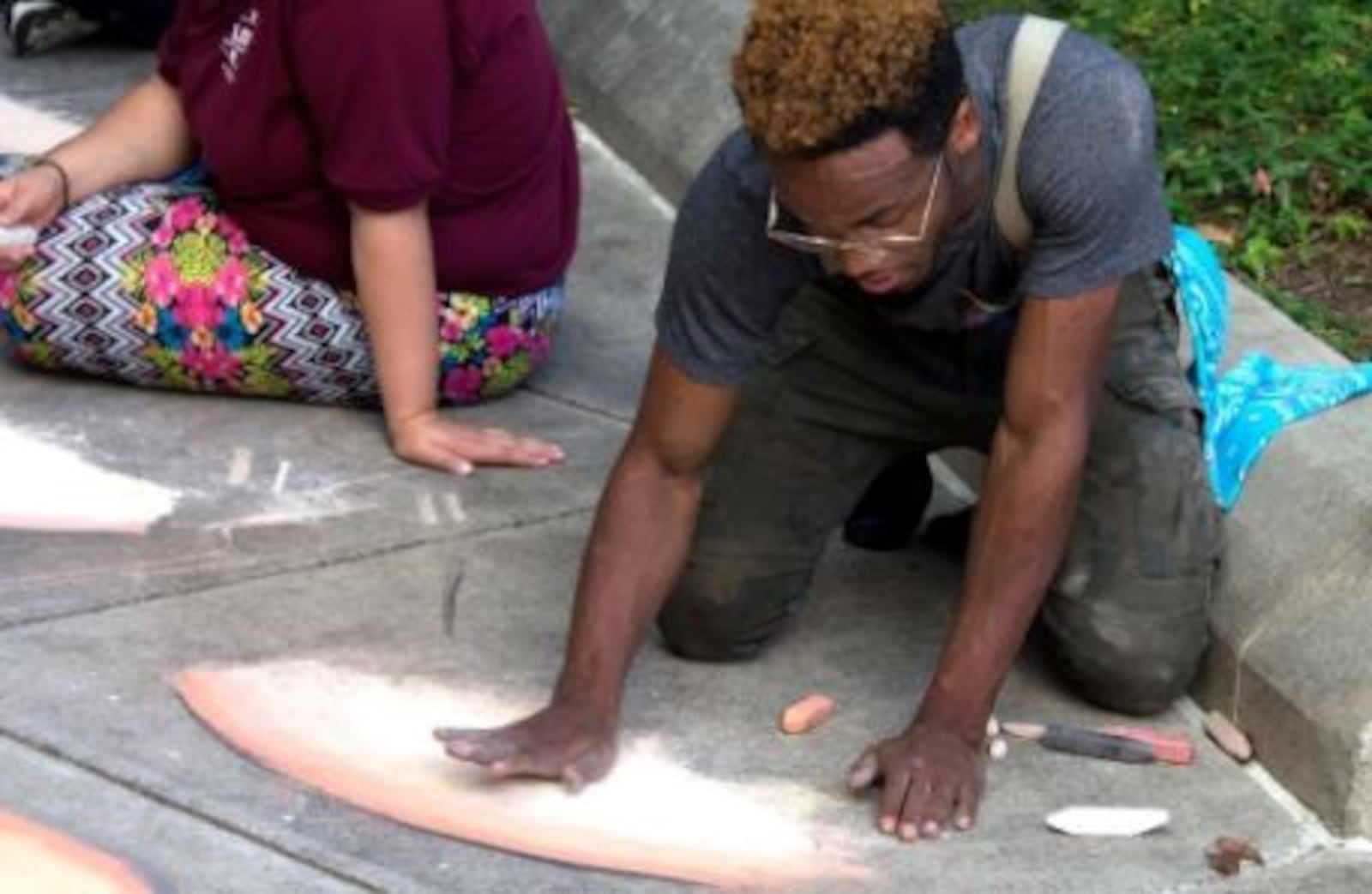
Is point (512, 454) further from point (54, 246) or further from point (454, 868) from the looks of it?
point (454, 868)

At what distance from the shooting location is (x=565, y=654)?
12.2 ft

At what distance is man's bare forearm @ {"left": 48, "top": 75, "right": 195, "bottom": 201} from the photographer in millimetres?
4852

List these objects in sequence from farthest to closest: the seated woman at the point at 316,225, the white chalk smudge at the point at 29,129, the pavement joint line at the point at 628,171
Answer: the white chalk smudge at the point at 29,129 < the pavement joint line at the point at 628,171 < the seated woman at the point at 316,225

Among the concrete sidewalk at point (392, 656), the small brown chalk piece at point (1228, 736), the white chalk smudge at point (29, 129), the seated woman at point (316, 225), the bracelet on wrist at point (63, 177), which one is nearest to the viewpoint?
the concrete sidewalk at point (392, 656)

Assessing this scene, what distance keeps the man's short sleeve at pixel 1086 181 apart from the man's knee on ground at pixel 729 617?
724mm

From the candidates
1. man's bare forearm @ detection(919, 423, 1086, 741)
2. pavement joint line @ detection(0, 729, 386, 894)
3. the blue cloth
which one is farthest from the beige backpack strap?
pavement joint line @ detection(0, 729, 386, 894)

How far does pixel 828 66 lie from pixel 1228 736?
1.24 meters

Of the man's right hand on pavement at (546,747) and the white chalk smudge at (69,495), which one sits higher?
the man's right hand on pavement at (546,747)

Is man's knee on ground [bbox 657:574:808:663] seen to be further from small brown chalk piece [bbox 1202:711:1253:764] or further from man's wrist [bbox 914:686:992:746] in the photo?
small brown chalk piece [bbox 1202:711:1253:764]

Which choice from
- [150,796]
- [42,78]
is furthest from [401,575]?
[42,78]

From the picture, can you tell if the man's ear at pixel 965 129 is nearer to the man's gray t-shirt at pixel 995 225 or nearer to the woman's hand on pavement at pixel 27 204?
the man's gray t-shirt at pixel 995 225

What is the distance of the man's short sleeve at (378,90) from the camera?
→ 4363 millimetres

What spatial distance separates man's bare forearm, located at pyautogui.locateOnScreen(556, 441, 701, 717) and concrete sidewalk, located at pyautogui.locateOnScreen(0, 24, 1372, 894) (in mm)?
178

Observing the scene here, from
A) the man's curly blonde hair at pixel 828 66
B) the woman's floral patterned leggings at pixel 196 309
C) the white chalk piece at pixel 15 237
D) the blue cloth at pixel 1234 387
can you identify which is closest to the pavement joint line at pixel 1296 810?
the blue cloth at pixel 1234 387
